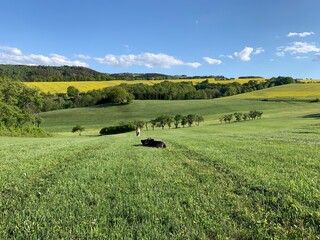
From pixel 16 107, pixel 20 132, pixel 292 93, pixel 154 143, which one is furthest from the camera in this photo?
pixel 292 93

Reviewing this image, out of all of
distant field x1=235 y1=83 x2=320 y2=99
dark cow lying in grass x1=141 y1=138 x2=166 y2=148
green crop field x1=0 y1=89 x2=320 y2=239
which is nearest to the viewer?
green crop field x1=0 y1=89 x2=320 y2=239

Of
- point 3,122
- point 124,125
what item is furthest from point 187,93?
point 3,122

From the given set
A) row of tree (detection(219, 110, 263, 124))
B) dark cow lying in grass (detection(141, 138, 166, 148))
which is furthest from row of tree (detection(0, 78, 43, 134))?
row of tree (detection(219, 110, 263, 124))

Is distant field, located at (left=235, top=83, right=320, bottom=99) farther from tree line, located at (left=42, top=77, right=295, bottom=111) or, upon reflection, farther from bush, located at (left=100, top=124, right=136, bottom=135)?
bush, located at (left=100, top=124, right=136, bottom=135)

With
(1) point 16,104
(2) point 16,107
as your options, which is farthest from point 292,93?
(2) point 16,107

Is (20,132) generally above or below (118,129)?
above

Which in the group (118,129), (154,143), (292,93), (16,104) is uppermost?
(292,93)

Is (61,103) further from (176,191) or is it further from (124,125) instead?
(176,191)

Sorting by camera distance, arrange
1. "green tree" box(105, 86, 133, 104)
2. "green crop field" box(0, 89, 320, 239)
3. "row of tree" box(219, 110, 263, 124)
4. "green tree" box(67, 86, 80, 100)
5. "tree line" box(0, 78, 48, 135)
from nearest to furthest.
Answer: "green crop field" box(0, 89, 320, 239) < "tree line" box(0, 78, 48, 135) < "row of tree" box(219, 110, 263, 124) < "green tree" box(105, 86, 133, 104) < "green tree" box(67, 86, 80, 100)

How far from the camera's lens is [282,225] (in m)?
5.96

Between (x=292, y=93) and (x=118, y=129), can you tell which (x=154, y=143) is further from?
(x=292, y=93)

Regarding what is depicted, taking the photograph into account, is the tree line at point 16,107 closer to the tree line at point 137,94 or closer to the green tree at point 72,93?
the tree line at point 137,94

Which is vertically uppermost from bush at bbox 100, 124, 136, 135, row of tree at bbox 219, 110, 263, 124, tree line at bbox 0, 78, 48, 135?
tree line at bbox 0, 78, 48, 135

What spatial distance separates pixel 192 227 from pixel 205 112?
110775 millimetres
